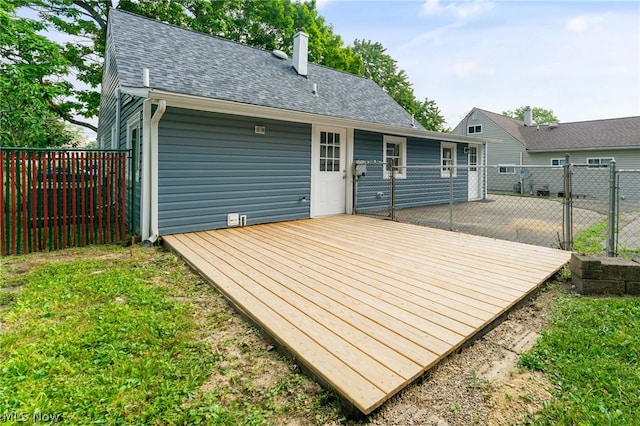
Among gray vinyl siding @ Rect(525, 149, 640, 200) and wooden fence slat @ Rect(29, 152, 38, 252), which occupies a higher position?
gray vinyl siding @ Rect(525, 149, 640, 200)

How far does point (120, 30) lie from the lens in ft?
22.8

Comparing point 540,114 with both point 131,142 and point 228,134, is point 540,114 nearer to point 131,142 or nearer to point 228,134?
point 228,134

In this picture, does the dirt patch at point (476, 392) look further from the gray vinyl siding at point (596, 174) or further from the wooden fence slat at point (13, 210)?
the gray vinyl siding at point (596, 174)

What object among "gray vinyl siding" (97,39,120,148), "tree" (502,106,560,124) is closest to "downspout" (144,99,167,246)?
"gray vinyl siding" (97,39,120,148)

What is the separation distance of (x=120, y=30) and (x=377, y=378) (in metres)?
8.62

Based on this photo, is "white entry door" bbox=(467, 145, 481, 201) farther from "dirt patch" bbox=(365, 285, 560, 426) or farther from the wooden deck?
"dirt patch" bbox=(365, 285, 560, 426)

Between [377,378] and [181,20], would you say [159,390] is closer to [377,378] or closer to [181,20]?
[377,378]

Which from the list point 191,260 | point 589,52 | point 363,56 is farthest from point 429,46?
point 363,56

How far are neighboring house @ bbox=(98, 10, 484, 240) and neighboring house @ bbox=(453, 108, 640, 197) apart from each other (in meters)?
11.0

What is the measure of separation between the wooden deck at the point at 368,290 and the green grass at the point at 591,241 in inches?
27.8

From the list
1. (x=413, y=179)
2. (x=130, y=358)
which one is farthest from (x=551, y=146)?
(x=130, y=358)

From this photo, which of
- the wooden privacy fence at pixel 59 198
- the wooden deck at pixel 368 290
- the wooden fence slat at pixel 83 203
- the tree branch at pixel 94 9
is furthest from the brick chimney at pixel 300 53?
the tree branch at pixel 94 9

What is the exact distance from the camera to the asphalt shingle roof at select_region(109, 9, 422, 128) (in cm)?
605

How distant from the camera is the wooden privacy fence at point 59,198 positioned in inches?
173
